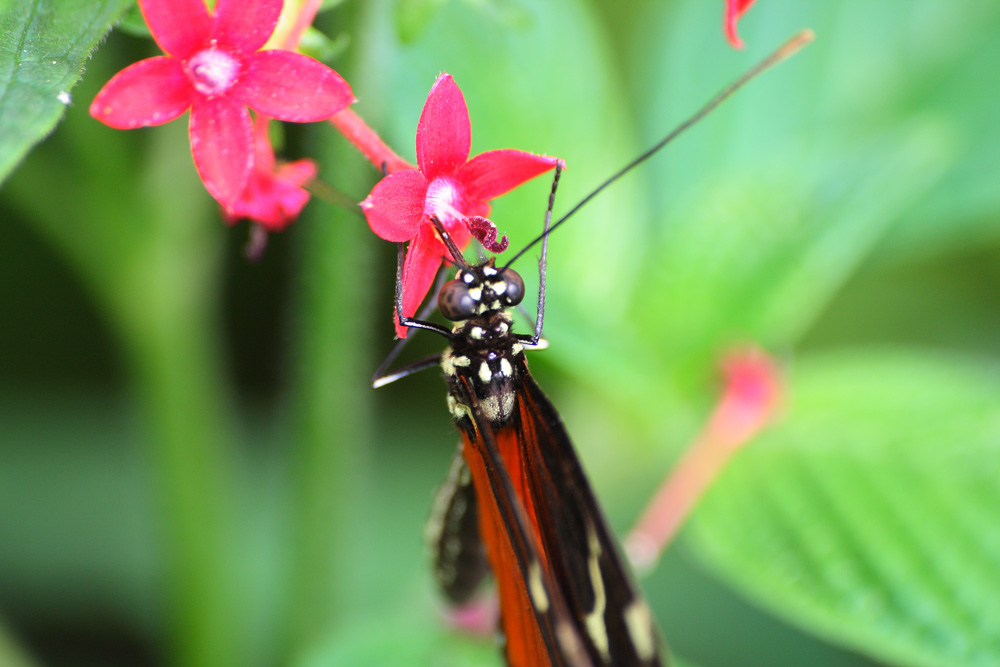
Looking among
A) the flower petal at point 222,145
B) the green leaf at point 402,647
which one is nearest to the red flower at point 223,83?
the flower petal at point 222,145

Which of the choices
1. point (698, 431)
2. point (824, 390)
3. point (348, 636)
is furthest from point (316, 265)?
point (824, 390)

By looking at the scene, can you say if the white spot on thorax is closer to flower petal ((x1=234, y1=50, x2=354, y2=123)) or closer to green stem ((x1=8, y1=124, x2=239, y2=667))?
flower petal ((x1=234, y1=50, x2=354, y2=123))

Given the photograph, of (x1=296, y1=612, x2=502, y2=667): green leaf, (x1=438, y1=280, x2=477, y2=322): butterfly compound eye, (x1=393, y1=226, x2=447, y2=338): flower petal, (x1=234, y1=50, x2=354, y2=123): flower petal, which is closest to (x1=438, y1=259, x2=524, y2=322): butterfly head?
(x1=438, y1=280, x2=477, y2=322): butterfly compound eye

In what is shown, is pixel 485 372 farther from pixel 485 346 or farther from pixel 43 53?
pixel 43 53

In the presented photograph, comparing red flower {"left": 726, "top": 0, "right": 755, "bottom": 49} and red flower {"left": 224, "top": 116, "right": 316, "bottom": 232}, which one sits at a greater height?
red flower {"left": 224, "top": 116, "right": 316, "bottom": 232}

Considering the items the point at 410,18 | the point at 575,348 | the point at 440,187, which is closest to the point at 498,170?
the point at 440,187

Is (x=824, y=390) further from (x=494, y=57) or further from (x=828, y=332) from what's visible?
(x=494, y=57)

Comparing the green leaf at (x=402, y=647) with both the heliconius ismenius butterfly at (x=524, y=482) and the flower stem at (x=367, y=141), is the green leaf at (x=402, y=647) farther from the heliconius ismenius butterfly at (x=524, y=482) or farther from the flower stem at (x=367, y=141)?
the flower stem at (x=367, y=141)
